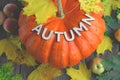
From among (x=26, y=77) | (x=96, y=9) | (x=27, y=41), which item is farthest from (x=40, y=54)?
(x=96, y=9)

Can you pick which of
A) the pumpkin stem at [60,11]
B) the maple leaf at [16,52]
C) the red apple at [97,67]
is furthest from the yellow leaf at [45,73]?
the pumpkin stem at [60,11]

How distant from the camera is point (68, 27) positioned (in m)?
1.54

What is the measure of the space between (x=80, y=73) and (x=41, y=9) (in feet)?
1.34

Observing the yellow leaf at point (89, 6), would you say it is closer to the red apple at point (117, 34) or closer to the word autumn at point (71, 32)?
the word autumn at point (71, 32)

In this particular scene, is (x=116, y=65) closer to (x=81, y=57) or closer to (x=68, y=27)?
(x=81, y=57)

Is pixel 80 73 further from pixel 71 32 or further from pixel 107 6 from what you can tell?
pixel 107 6

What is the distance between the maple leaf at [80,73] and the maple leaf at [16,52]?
0.18 m

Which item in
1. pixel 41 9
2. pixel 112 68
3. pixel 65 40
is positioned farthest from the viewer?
pixel 112 68

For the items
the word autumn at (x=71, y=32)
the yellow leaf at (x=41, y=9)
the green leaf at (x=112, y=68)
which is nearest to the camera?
the yellow leaf at (x=41, y=9)

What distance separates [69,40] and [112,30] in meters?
0.31

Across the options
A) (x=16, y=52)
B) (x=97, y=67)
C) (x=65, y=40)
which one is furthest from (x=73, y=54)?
(x=16, y=52)

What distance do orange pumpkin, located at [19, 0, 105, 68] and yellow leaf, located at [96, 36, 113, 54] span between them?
10 centimetres

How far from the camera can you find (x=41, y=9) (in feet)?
4.69

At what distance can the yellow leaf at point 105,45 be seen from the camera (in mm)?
1707
